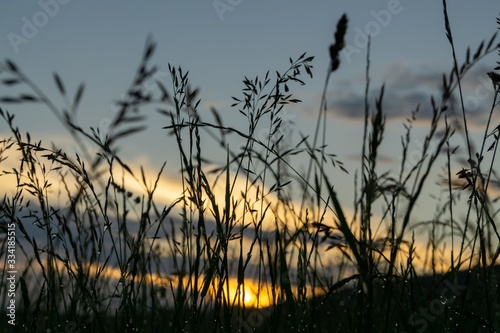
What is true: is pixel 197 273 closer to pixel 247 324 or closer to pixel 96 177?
pixel 247 324

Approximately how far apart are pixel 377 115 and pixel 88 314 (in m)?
1.44

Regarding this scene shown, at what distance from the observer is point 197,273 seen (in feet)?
6.98

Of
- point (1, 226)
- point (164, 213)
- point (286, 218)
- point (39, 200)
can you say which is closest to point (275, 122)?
point (164, 213)

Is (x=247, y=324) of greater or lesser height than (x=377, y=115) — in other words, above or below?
below

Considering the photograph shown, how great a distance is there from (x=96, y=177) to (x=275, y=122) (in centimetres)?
68

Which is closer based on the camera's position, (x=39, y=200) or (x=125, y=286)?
(x=125, y=286)

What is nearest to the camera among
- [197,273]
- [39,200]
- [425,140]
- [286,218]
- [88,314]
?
[197,273]

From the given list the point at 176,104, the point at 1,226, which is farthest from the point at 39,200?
the point at 176,104

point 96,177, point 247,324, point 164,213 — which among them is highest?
point 96,177

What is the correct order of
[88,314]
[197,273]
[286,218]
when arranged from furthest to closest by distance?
[286,218] → [88,314] → [197,273]

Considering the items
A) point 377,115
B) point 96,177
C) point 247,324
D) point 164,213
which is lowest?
point 247,324

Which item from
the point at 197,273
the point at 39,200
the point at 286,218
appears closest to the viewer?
the point at 197,273

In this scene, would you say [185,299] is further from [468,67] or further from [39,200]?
[468,67]

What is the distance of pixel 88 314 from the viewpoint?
7.53 ft
